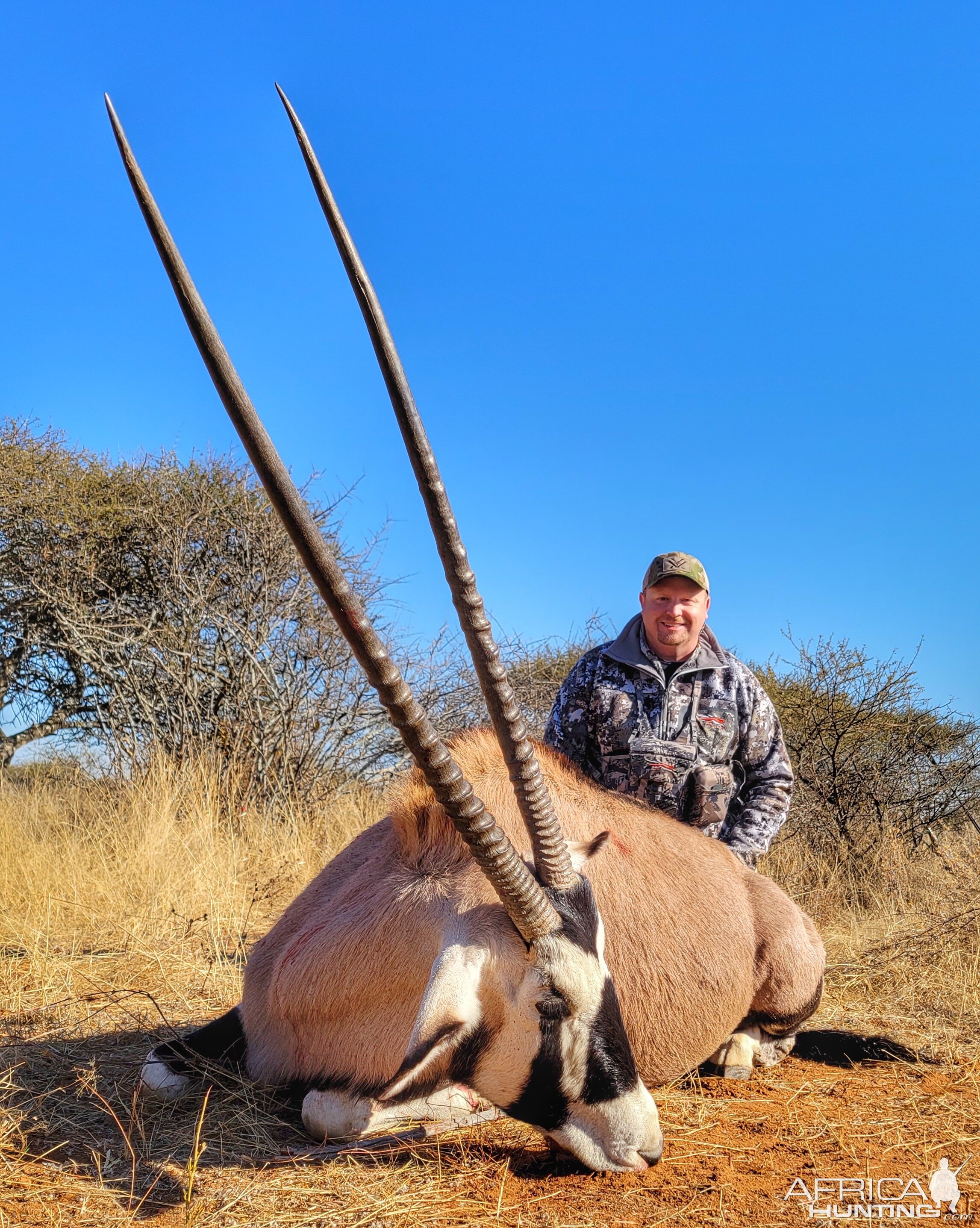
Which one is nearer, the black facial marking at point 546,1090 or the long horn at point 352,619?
the long horn at point 352,619

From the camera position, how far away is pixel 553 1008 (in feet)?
7.48

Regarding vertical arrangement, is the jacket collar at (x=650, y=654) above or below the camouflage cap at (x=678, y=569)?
below

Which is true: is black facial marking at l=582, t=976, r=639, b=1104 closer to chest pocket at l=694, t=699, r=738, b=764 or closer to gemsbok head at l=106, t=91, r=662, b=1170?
gemsbok head at l=106, t=91, r=662, b=1170

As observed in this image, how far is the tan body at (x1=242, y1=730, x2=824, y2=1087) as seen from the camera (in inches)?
99.5

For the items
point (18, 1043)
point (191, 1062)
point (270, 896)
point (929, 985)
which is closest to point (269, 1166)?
point (191, 1062)

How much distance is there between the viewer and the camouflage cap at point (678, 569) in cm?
435

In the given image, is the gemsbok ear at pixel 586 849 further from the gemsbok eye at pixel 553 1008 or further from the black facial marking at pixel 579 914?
the gemsbok eye at pixel 553 1008

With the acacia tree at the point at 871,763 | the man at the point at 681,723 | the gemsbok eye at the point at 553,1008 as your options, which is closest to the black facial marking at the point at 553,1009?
the gemsbok eye at the point at 553,1008

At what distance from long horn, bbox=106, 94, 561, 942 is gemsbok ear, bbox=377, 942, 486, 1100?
0.16 metres

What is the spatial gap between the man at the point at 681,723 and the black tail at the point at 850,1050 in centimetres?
77

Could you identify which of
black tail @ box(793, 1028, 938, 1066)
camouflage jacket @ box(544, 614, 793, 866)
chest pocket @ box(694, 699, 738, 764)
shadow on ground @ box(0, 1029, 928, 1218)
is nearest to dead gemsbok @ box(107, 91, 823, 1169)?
shadow on ground @ box(0, 1029, 928, 1218)

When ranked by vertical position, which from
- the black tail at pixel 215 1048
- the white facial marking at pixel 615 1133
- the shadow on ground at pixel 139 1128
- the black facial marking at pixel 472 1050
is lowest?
the shadow on ground at pixel 139 1128

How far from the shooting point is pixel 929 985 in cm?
489

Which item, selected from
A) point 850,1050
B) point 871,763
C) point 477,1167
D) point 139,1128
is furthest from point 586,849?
point 871,763
